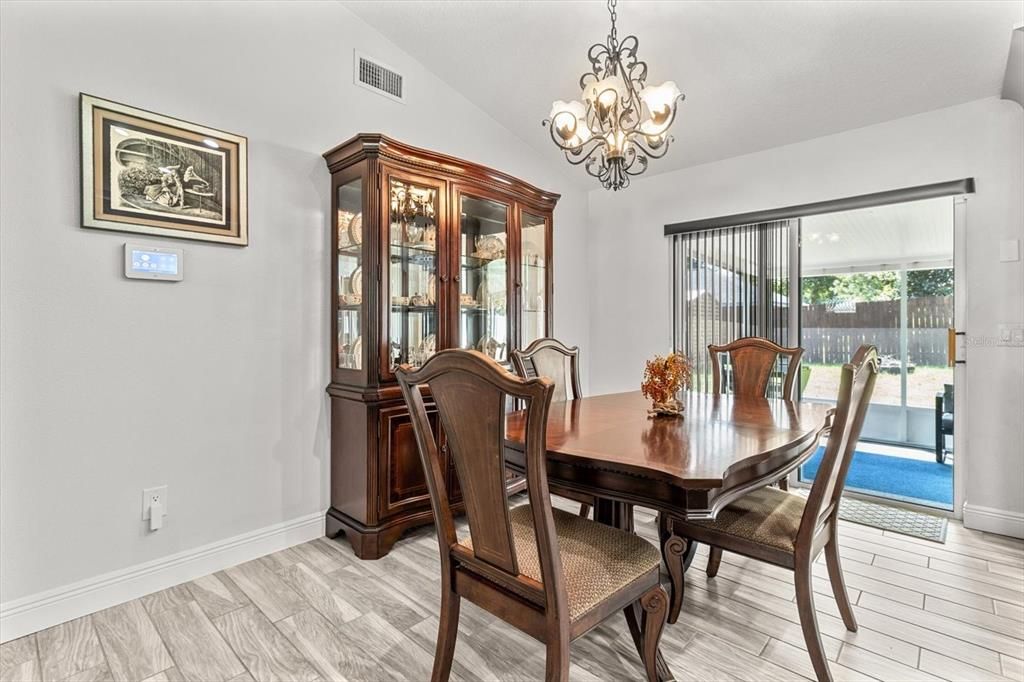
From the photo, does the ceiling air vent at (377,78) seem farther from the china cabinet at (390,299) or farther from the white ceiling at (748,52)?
the china cabinet at (390,299)

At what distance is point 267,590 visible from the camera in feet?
7.23

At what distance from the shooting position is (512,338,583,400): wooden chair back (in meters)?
2.61

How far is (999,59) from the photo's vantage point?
2.54 m

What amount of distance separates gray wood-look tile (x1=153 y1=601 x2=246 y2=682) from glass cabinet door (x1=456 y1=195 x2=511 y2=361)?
5.97 feet

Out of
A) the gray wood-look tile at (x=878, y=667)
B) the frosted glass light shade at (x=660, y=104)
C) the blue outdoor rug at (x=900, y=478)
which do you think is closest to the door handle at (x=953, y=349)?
the blue outdoor rug at (x=900, y=478)

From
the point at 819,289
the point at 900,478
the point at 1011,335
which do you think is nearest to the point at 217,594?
the point at 1011,335

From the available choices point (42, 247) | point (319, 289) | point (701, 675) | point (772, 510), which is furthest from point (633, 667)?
point (42, 247)

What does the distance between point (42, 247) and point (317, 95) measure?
1.52 m

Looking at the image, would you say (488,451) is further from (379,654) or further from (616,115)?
(616,115)

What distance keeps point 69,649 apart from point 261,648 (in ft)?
2.32

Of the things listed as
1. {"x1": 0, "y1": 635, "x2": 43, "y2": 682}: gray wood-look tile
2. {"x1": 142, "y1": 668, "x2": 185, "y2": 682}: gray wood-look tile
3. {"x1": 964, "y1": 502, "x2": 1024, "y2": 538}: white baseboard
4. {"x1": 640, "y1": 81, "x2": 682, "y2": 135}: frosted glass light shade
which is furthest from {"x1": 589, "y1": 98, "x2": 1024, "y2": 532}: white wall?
{"x1": 0, "y1": 635, "x2": 43, "y2": 682}: gray wood-look tile

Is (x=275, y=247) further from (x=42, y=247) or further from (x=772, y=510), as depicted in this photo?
(x=772, y=510)

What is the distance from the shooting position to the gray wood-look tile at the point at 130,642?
5.56ft

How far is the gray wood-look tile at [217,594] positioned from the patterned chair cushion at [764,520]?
6.34 ft
